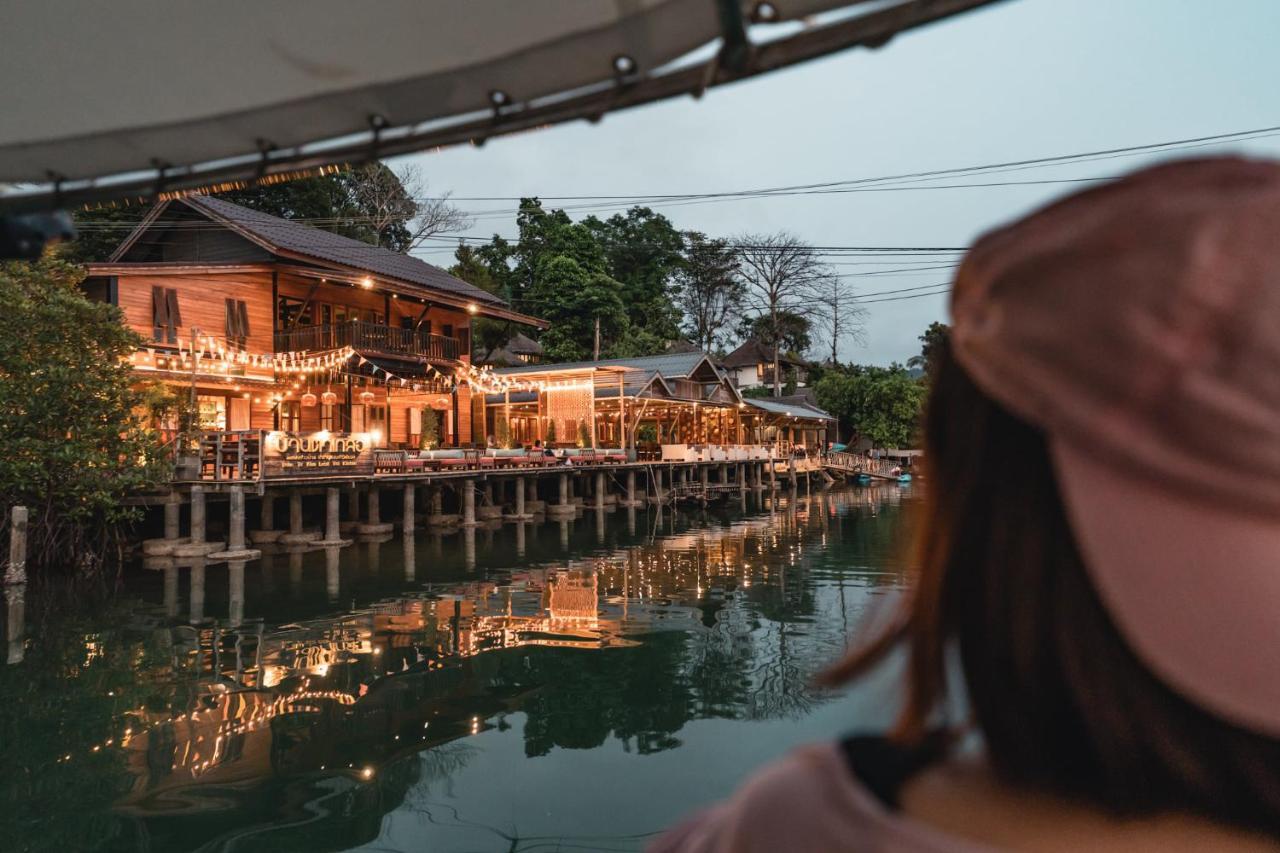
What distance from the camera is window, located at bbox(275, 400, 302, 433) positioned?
77.8ft

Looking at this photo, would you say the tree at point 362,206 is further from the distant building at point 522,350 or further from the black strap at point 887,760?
the black strap at point 887,760

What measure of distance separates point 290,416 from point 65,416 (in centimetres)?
914

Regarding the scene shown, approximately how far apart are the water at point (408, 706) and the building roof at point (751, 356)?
161 ft

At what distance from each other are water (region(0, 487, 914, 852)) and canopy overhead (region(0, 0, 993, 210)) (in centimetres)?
123

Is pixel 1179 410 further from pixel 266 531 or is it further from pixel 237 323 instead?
pixel 237 323

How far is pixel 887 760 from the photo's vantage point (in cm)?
76

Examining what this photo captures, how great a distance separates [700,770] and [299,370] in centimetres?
1808

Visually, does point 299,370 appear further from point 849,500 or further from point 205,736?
point 849,500

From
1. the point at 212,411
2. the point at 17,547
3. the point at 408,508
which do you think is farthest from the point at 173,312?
the point at 17,547

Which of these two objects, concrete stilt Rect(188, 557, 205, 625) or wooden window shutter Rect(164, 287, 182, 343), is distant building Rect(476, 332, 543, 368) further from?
concrete stilt Rect(188, 557, 205, 625)

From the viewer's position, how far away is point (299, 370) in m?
21.6

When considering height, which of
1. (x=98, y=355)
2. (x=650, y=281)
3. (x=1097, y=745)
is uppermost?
(x=650, y=281)

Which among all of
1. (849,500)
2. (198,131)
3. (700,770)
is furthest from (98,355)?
(849,500)

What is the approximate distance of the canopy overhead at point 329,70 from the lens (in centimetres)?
195
